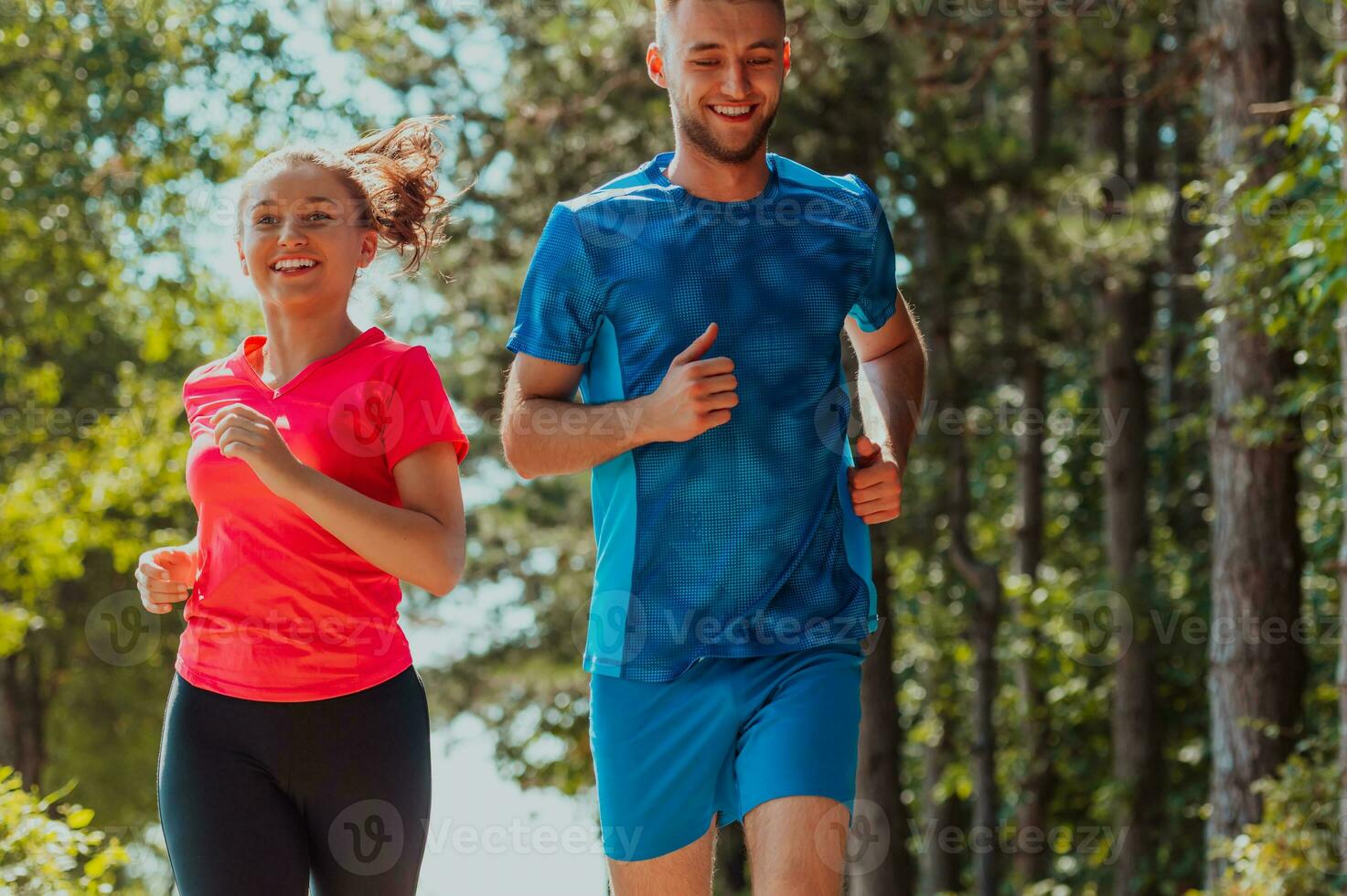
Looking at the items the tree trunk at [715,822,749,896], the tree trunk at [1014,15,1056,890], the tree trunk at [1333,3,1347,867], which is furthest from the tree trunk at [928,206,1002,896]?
the tree trunk at [1333,3,1347,867]

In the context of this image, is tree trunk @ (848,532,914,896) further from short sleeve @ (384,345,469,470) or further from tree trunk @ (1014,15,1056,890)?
short sleeve @ (384,345,469,470)

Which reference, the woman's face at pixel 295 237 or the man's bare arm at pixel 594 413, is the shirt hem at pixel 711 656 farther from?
the woman's face at pixel 295 237

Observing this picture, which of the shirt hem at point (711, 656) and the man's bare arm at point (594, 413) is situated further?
the shirt hem at point (711, 656)

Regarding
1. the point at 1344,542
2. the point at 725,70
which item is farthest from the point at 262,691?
the point at 1344,542

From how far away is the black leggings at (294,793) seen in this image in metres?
2.90

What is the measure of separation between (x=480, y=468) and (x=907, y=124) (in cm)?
654

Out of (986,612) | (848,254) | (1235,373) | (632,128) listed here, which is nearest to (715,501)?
(848,254)

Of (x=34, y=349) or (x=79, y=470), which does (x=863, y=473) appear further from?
(x=34, y=349)

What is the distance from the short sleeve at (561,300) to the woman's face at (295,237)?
390 millimetres

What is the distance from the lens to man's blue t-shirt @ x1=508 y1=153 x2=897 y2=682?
313 cm

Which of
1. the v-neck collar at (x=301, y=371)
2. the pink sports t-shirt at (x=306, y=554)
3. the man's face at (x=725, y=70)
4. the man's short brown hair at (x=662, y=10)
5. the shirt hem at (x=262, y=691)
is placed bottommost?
the shirt hem at (x=262, y=691)

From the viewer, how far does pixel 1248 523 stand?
10125 mm

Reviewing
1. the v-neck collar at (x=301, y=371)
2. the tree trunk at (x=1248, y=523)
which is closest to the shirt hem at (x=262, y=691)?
the v-neck collar at (x=301, y=371)

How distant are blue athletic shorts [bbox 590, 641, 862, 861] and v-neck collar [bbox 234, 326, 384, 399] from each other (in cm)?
85
